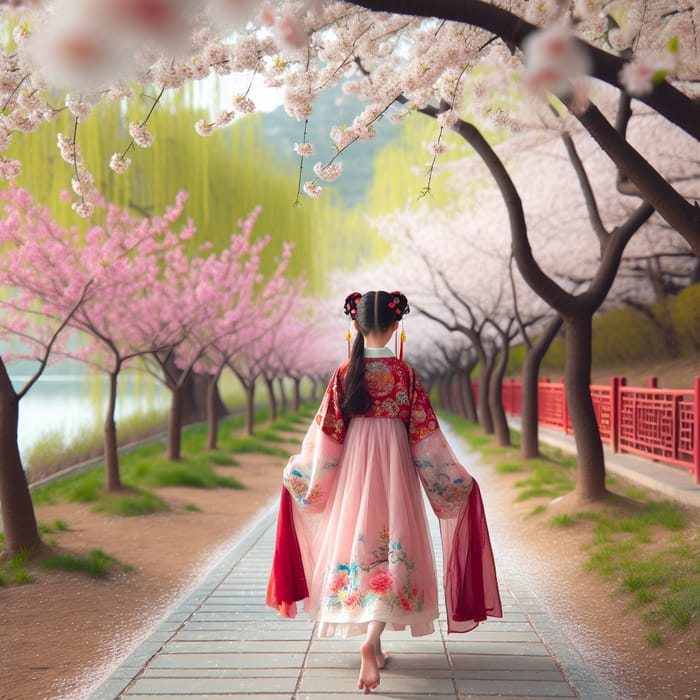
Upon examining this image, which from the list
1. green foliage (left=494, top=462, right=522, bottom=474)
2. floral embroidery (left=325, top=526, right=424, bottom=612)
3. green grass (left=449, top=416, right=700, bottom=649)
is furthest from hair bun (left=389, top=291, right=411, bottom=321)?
green foliage (left=494, top=462, right=522, bottom=474)

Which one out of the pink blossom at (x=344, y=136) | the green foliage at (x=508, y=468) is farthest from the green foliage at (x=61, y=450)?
the pink blossom at (x=344, y=136)

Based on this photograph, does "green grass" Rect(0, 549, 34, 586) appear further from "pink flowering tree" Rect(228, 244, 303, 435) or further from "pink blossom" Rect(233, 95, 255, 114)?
"pink flowering tree" Rect(228, 244, 303, 435)

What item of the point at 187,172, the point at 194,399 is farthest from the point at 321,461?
the point at 194,399

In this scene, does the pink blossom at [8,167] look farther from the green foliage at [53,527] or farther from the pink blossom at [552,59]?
the pink blossom at [552,59]

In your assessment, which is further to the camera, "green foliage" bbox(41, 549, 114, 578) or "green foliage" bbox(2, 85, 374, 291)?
"green foliage" bbox(2, 85, 374, 291)

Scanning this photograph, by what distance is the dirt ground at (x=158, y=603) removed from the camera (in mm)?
3502

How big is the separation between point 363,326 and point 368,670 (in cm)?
150

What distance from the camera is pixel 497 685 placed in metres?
3.19

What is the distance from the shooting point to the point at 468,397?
2242 cm

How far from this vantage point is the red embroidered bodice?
11.4 ft

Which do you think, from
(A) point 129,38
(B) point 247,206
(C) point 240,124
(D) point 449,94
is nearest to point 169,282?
(B) point 247,206

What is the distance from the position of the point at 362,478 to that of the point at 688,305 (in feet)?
53.7

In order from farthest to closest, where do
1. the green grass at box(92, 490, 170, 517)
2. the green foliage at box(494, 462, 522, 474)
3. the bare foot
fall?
1. the green foliage at box(494, 462, 522, 474)
2. the green grass at box(92, 490, 170, 517)
3. the bare foot

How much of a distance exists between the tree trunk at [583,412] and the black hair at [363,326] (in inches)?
158
